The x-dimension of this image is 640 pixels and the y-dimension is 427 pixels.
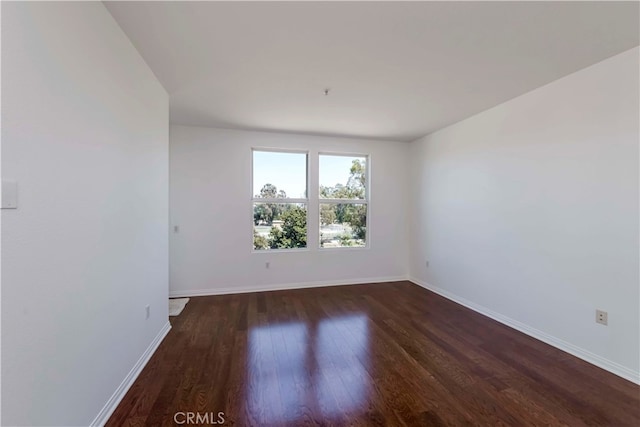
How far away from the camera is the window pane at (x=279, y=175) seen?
4355 millimetres

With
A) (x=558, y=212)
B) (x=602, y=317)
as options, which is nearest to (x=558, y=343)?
(x=602, y=317)

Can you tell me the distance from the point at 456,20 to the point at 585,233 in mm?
2136

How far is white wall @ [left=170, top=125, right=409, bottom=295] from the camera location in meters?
3.97

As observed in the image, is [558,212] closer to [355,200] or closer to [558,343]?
[558,343]

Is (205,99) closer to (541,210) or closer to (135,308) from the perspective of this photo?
(135,308)

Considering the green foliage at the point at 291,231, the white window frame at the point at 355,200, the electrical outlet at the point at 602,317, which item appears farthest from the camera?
the white window frame at the point at 355,200

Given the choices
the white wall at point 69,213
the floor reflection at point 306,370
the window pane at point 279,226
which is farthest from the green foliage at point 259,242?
the white wall at point 69,213

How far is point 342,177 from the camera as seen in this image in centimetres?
Answer: 477

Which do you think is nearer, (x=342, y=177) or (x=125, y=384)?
(x=125, y=384)

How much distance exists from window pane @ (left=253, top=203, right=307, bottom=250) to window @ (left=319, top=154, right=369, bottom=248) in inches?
14.6

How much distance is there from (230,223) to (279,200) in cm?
85

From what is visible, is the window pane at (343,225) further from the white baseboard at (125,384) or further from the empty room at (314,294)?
the white baseboard at (125,384)

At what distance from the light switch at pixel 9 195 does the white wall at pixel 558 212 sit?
3742mm

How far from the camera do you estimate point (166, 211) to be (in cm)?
277
